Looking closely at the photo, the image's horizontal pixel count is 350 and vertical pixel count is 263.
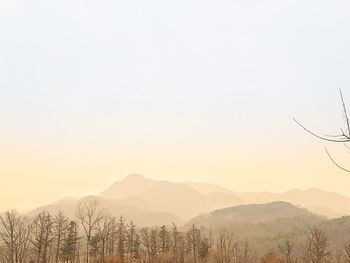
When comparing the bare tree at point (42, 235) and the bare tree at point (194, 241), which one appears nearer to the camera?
the bare tree at point (42, 235)

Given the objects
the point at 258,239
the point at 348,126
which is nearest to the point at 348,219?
the point at 258,239

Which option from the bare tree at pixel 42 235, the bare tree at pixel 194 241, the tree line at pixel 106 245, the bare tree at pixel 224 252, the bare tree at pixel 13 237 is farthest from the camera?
the bare tree at pixel 194 241

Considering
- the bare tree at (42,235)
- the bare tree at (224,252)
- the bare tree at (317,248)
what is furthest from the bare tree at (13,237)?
the bare tree at (317,248)

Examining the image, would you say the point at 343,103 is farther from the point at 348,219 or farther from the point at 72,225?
the point at 348,219

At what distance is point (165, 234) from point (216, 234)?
108m

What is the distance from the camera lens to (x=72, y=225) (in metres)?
66.3

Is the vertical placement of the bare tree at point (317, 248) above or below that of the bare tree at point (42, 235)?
below

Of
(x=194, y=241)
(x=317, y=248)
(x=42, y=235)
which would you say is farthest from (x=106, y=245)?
(x=317, y=248)

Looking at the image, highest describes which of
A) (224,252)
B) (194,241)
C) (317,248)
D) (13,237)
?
(13,237)

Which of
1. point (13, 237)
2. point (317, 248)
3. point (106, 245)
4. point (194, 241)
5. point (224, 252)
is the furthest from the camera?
point (224, 252)

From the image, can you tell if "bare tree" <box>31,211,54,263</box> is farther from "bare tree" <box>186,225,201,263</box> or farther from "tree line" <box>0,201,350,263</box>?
"bare tree" <box>186,225,201,263</box>

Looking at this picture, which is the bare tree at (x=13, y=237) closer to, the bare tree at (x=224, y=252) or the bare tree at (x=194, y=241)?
the bare tree at (x=194, y=241)

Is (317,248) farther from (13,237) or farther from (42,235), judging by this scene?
(13,237)

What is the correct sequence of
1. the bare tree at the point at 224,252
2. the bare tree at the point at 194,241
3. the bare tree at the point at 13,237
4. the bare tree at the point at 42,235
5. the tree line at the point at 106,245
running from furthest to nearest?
the bare tree at the point at 194,241 → the bare tree at the point at 224,252 → the tree line at the point at 106,245 → the bare tree at the point at 42,235 → the bare tree at the point at 13,237
